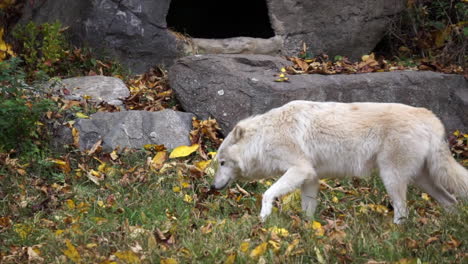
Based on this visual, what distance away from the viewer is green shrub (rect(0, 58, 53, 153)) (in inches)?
305

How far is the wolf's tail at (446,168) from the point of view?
19.6 ft

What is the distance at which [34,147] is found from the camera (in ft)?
26.0

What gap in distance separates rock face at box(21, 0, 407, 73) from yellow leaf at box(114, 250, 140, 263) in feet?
19.2

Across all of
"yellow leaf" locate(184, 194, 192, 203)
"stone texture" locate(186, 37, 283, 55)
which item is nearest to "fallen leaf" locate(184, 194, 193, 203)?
"yellow leaf" locate(184, 194, 192, 203)

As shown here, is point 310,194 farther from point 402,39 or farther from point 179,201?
point 402,39

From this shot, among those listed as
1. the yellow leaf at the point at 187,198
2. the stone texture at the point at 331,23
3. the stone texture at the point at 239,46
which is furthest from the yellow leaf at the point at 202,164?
the stone texture at the point at 331,23

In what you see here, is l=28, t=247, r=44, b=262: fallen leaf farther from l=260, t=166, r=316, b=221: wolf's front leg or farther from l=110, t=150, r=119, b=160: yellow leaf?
l=110, t=150, r=119, b=160: yellow leaf

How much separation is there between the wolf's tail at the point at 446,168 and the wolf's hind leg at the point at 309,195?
1102 mm

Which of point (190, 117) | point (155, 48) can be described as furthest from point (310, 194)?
point (155, 48)

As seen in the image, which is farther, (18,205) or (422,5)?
(422,5)

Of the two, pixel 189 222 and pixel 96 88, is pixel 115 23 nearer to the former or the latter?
pixel 96 88

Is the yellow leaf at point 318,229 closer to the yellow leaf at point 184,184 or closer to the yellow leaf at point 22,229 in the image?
the yellow leaf at point 184,184

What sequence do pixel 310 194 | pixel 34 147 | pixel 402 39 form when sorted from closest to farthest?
pixel 310 194, pixel 34 147, pixel 402 39

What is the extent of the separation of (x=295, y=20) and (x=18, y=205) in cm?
594
